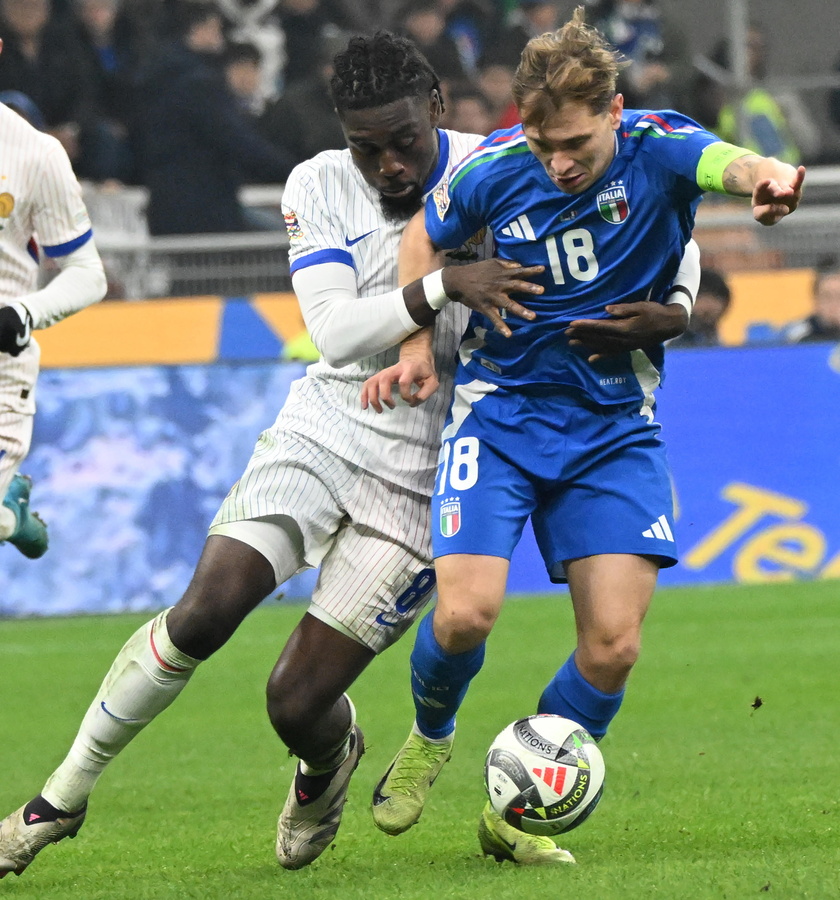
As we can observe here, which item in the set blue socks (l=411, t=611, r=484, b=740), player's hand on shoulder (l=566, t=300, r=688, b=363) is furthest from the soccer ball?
player's hand on shoulder (l=566, t=300, r=688, b=363)

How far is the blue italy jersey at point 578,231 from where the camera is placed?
4320 mm

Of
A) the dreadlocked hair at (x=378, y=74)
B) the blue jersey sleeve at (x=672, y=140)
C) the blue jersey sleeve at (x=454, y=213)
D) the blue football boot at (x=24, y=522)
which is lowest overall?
the blue football boot at (x=24, y=522)

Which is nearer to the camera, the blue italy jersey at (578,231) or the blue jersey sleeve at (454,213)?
the blue italy jersey at (578,231)

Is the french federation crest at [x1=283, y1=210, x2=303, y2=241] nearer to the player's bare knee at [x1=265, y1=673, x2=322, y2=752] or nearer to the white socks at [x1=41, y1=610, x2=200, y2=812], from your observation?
the white socks at [x1=41, y1=610, x2=200, y2=812]

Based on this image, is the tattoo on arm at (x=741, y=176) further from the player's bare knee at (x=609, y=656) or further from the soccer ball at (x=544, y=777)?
the soccer ball at (x=544, y=777)

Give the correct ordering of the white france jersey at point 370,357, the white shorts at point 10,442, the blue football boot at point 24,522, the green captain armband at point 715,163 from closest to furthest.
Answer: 1. the green captain armband at point 715,163
2. the white france jersey at point 370,357
3. the white shorts at point 10,442
4. the blue football boot at point 24,522

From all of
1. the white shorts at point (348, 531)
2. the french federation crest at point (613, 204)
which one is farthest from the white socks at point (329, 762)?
the french federation crest at point (613, 204)

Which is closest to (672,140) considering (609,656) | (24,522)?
(609,656)

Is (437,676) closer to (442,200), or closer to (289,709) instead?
(289,709)

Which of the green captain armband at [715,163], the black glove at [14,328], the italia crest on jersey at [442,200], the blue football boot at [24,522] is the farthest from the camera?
the blue football boot at [24,522]

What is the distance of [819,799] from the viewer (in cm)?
500

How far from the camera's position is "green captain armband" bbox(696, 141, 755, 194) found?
4.00 meters

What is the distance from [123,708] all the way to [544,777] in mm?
1168

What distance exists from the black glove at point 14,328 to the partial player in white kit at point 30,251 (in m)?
0.01
